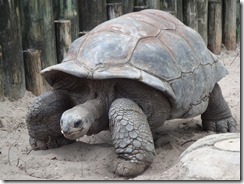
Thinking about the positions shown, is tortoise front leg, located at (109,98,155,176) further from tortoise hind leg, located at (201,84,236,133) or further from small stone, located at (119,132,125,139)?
tortoise hind leg, located at (201,84,236,133)

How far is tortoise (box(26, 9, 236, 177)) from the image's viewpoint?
10.5ft

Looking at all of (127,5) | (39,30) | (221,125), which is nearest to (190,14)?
(127,5)

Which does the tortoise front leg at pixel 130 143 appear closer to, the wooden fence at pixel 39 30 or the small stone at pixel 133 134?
the small stone at pixel 133 134

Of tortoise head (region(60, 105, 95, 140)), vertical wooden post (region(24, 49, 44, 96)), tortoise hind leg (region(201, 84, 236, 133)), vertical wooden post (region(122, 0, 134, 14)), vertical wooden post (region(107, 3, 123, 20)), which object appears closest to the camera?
tortoise head (region(60, 105, 95, 140))

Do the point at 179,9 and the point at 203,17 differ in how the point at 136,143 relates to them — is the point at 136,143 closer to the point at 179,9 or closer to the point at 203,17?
the point at 179,9

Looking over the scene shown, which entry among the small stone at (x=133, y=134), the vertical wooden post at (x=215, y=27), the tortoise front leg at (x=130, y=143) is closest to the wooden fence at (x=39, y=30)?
the vertical wooden post at (x=215, y=27)

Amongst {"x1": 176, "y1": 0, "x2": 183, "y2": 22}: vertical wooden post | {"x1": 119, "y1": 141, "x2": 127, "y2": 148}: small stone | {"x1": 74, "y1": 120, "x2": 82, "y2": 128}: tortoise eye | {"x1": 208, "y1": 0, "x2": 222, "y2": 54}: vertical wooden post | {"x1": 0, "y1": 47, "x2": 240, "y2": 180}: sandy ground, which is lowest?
{"x1": 0, "y1": 47, "x2": 240, "y2": 180}: sandy ground

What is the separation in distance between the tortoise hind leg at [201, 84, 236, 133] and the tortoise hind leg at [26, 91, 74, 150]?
Result: 1194mm

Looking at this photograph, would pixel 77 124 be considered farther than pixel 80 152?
No

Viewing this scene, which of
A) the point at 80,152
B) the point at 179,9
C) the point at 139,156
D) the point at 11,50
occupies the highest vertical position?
the point at 179,9

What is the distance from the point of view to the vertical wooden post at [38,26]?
4.94 meters

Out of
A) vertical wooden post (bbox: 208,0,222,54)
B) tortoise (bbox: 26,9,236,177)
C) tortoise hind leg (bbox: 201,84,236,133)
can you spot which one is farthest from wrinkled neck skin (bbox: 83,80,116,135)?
vertical wooden post (bbox: 208,0,222,54)

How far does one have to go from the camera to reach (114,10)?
222 inches

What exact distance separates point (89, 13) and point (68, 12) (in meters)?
0.27
